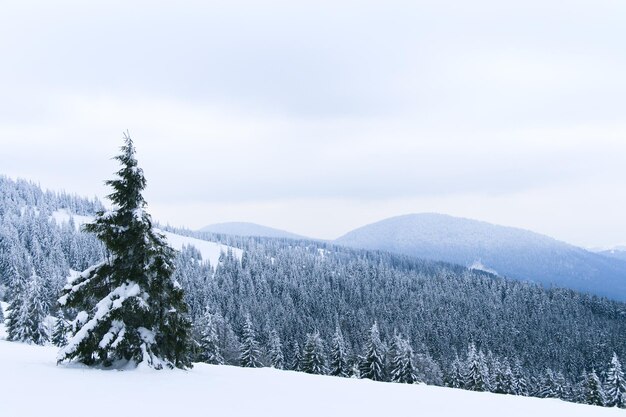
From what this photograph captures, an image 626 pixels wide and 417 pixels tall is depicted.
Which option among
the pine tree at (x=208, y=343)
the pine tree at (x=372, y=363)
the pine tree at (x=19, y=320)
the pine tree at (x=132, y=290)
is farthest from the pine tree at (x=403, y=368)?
the pine tree at (x=19, y=320)

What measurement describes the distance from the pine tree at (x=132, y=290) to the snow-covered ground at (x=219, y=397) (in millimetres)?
986

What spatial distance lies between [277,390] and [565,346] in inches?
6256

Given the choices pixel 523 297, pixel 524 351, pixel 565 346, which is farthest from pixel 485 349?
pixel 523 297

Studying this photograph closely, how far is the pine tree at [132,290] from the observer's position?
14.6 metres

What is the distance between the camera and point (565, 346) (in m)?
144

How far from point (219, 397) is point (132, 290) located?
5262 millimetres

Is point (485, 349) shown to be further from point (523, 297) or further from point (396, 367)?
point (396, 367)

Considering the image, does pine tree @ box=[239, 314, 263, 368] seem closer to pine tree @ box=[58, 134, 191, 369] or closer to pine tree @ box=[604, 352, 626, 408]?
pine tree @ box=[58, 134, 191, 369]

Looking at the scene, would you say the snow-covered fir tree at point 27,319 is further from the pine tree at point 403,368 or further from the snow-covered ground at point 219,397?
the snow-covered ground at point 219,397

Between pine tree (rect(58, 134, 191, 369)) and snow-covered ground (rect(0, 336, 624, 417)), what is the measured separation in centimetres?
99

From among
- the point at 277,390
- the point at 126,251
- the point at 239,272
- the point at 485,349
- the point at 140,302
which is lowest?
the point at 485,349

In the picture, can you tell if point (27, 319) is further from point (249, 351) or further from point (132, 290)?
point (132, 290)

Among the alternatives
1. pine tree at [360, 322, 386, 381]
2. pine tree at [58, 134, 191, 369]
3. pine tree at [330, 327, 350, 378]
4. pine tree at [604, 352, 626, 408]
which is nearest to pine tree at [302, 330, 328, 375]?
pine tree at [330, 327, 350, 378]

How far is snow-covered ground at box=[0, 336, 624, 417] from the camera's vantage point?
371 inches
